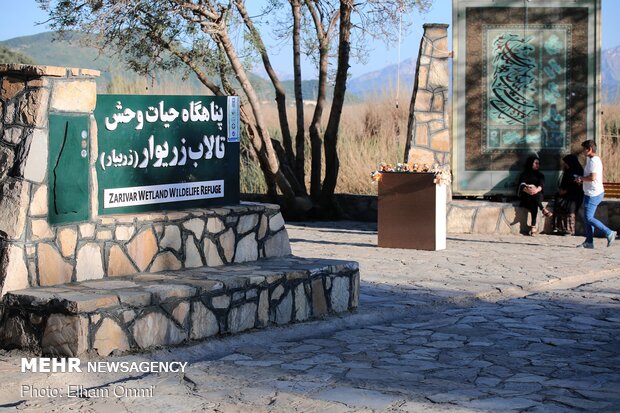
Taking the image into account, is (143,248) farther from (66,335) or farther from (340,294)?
(340,294)

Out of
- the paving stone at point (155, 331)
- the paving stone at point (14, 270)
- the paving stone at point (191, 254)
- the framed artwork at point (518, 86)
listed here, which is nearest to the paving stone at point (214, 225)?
the paving stone at point (191, 254)

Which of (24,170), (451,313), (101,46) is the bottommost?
(451,313)

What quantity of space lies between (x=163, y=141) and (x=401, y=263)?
16.3 ft

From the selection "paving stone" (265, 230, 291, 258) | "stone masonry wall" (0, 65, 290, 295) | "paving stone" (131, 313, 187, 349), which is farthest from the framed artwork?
"paving stone" (131, 313, 187, 349)

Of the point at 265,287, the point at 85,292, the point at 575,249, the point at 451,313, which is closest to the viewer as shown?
the point at 85,292

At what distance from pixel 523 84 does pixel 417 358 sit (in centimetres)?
1044

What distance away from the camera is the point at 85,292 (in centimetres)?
774

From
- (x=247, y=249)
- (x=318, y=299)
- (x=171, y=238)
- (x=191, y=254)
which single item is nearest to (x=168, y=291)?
(x=171, y=238)

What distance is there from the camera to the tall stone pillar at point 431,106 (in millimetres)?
17266

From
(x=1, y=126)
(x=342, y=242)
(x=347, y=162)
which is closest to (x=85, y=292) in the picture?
(x=1, y=126)

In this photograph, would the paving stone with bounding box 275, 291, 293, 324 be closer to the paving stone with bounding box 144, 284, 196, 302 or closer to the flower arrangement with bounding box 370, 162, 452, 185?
the paving stone with bounding box 144, 284, 196, 302

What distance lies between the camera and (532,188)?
17.1 m

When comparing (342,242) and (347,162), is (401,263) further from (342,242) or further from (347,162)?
(347,162)

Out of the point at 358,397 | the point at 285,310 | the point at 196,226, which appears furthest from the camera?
the point at 196,226
